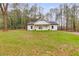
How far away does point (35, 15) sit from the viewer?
7.54 ft

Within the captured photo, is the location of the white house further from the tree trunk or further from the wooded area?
the tree trunk

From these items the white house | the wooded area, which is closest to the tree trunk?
the wooded area

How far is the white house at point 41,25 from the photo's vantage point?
2.28m

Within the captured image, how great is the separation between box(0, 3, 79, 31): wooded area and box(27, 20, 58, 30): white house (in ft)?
0.09

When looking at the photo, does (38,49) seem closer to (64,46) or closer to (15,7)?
(64,46)

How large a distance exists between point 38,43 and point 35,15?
8.5 inches

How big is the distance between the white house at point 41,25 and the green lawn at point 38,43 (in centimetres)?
3

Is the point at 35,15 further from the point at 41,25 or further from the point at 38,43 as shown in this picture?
the point at 38,43

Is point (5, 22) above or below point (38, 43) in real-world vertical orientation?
above

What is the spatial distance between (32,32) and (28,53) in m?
0.16

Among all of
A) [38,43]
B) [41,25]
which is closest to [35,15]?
[41,25]

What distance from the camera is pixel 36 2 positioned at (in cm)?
228

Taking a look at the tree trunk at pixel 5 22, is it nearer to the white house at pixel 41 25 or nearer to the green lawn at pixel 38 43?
the green lawn at pixel 38 43

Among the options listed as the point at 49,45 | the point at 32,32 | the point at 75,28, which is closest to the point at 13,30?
the point at 32,32
